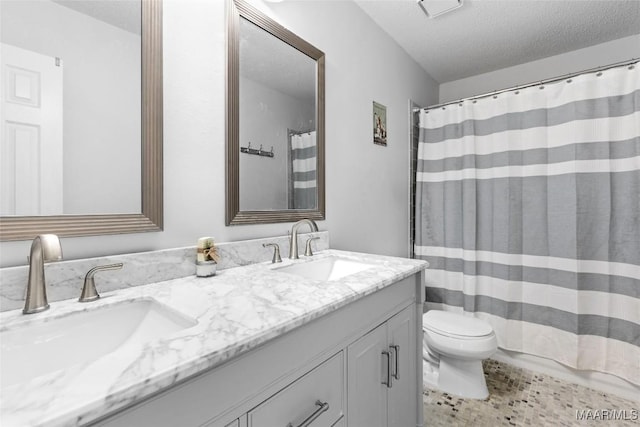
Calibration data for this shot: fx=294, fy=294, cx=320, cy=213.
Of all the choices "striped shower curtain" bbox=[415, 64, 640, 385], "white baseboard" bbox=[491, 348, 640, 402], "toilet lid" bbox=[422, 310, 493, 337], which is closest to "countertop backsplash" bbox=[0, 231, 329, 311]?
"toilet lid" bbox=[422, 310, 493, 337]

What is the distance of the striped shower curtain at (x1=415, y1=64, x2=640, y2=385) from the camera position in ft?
5.58

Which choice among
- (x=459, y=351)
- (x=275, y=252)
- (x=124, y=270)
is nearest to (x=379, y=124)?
(x=275, y=252)

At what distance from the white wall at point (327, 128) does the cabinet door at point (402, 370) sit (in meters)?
0.63

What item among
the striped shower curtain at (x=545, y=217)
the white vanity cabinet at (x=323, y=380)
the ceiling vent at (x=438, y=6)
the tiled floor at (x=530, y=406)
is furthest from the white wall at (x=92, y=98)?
the striped shower curtain at (x=545, y=217)

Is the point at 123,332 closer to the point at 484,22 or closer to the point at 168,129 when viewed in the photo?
the point at 168,129

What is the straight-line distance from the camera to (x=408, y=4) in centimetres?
183

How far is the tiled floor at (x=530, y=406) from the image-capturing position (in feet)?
5.04

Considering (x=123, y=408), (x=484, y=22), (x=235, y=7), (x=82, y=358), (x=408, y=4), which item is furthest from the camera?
(x=484, y=22)

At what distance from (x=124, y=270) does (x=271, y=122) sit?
84 cm

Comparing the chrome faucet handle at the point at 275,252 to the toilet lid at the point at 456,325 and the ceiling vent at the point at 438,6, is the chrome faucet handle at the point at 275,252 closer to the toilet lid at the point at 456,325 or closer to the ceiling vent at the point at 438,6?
the toilet lid at the point at 456,325

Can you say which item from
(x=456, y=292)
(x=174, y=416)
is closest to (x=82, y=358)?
(x=174, y=416)

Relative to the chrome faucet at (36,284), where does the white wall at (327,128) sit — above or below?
above

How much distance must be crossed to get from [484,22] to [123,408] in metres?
2.60

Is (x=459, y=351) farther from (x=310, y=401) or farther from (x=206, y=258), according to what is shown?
(x=206, y=258)
